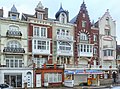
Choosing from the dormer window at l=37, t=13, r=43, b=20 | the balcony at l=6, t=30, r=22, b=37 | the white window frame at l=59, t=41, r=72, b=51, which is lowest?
the white window frame at l=59, t=41, r=72, b=51

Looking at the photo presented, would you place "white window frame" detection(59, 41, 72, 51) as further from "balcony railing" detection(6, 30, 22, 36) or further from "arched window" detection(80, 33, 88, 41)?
"balcony railing" detection(6, 30, 22, 36)

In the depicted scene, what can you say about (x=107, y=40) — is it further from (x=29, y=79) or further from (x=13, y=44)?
(x=13, y=44)

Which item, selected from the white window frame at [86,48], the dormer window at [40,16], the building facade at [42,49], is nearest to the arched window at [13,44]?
the building facade at [42,49]

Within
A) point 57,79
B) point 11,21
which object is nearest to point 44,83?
point 57,79

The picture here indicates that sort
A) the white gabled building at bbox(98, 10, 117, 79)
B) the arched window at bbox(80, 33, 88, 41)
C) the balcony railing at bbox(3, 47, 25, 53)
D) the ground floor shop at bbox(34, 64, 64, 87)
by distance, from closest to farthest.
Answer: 1. the ground floor shop at bbox(34, 64, 64, 87)
2. the balcony railing at bbox(3, 47, 25, 53)
3. the arched window at bbox(80, 33, 88, 41)
4. the white gabled building at bbox(98, 10, 117, 79)

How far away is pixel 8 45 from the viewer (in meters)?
39.5

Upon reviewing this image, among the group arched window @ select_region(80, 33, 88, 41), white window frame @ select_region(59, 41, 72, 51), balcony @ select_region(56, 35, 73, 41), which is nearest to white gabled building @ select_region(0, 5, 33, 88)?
balcony @ select_region(56, 35, 73, 41)

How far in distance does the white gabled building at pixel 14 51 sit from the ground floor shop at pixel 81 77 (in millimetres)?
6770

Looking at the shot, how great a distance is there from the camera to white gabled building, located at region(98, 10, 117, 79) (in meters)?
49.8

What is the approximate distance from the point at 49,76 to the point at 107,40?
1806 centimetres

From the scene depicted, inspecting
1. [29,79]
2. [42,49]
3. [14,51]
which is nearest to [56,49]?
[42,49]

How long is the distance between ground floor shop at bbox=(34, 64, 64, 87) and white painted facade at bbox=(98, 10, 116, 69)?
12.2 m

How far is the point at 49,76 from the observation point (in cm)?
3959

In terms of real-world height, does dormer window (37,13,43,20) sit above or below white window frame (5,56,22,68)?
above
